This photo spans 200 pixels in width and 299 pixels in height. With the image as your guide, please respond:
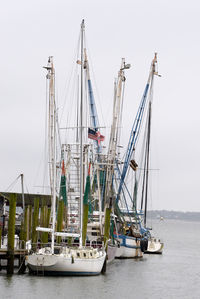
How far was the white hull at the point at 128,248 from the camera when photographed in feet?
263

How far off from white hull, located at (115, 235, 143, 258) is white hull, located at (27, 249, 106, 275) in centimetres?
2445

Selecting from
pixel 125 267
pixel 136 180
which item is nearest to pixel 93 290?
pixel 125 267

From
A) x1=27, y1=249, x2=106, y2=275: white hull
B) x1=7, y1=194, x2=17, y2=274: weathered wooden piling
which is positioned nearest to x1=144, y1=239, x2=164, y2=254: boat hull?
x1=27, y1=249, x2=106, y2=275: white hull

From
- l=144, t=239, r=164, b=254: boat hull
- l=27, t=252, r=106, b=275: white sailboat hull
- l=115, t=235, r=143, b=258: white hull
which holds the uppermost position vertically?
l=27, t=252, r=106, b=275: white sailboat hull

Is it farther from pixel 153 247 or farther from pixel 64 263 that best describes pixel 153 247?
pixel 64 263

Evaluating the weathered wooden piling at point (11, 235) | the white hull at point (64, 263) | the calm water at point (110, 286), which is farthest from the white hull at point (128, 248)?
the weathered wooden piling at point (11, 235)

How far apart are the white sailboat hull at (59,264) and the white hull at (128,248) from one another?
81.0ft

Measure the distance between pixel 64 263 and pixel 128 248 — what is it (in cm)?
2993

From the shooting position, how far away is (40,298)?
46.0 metres

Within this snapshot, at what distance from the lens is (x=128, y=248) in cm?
8175

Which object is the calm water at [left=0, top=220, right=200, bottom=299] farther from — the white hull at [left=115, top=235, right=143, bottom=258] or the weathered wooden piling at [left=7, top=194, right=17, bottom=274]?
the white hull at [left=115, top=235, right=143, bottom=258]

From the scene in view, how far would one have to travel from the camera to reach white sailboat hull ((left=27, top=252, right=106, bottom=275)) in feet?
171

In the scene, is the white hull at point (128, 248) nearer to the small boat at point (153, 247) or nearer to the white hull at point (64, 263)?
the small boat at point (153, 247)

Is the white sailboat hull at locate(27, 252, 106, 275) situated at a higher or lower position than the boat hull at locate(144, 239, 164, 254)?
higher
